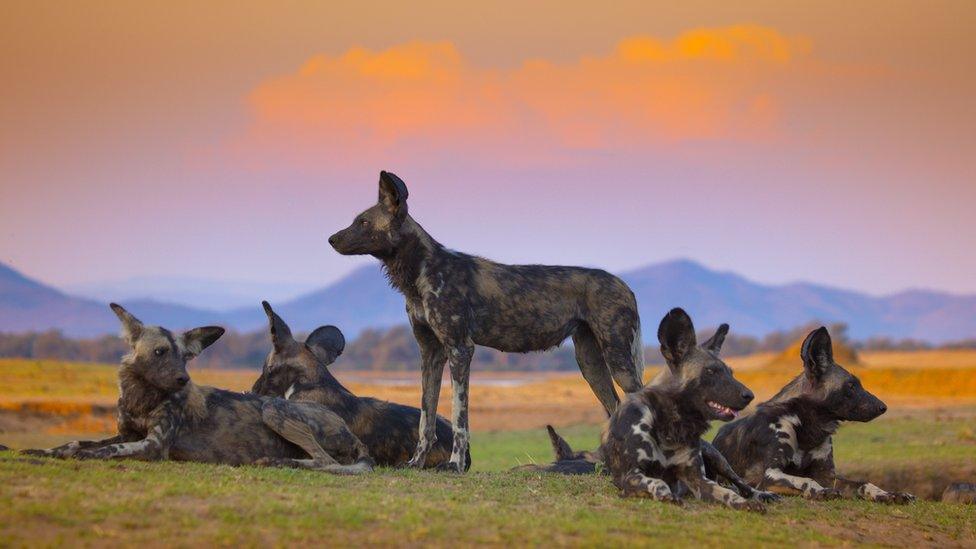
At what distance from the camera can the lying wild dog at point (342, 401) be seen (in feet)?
40.3

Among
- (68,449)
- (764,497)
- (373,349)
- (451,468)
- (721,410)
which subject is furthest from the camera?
(373,349)

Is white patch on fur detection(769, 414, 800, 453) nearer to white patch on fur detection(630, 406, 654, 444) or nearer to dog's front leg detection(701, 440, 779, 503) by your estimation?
dog's front leg detection(701, 440, 779, 503)

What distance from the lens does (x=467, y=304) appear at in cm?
1178

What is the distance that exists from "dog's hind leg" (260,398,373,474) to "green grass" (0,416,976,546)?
1.42 feet

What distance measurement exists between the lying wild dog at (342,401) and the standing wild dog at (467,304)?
0.44m

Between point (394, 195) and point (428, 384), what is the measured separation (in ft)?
6.83

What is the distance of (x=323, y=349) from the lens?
1333 cm

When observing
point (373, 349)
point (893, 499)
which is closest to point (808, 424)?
point (893, 499)

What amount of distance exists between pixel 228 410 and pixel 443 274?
259cm

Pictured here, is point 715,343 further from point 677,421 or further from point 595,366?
point 595,366

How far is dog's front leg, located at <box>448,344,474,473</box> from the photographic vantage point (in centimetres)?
1164

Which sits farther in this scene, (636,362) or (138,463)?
(636,362)

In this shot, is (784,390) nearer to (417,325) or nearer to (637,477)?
(637,477)

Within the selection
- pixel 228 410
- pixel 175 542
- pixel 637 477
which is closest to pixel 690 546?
pixel 637 477
